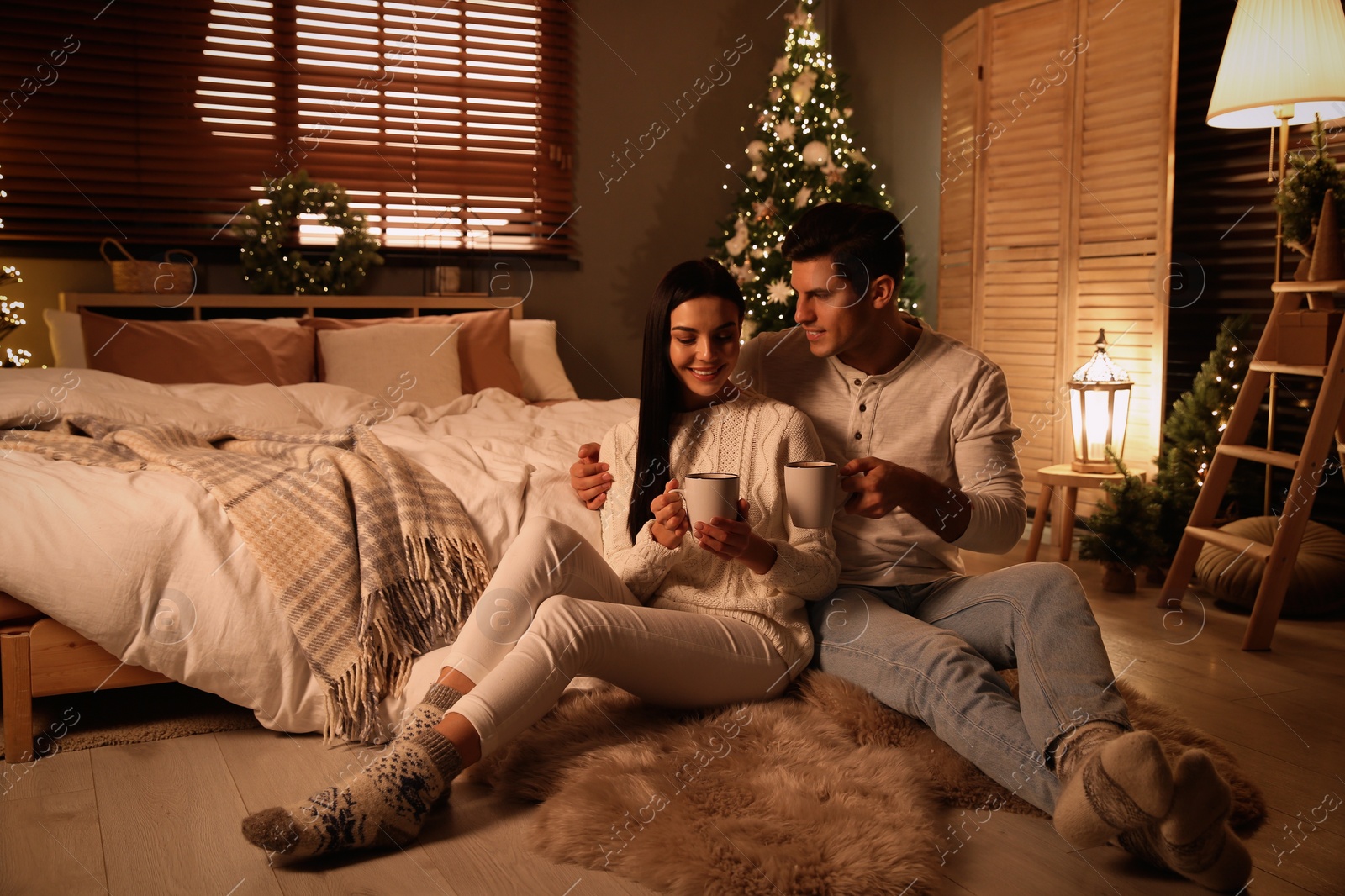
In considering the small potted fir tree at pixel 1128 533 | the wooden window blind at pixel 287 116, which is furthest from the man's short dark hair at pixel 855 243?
the wooden window blind at pixel 287 116

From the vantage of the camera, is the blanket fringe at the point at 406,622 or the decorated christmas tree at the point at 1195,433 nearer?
the blanket fringe at the point at 406,622

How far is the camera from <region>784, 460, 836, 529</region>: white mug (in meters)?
1.50

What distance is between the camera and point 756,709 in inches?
68.7

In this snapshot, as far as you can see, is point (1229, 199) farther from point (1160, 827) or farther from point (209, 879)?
point (209, 879)

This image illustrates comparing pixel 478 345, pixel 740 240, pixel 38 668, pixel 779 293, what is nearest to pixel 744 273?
pixel 740 240

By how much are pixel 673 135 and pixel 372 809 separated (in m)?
4.06

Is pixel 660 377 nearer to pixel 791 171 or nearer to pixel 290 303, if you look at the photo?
pixel 290 303

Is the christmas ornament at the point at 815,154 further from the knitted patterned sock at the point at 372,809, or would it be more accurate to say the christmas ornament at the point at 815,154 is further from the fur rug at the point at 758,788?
the knitted patterned sock at the point at 372,809

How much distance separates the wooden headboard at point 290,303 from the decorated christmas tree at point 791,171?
109 centimetres

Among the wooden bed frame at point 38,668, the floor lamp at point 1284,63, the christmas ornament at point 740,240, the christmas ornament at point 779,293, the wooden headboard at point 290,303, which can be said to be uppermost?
the floor lamp at point 1284,63

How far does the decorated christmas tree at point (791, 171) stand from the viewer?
14.6 feet

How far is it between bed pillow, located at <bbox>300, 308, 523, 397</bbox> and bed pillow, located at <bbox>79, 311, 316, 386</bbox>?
0.24m

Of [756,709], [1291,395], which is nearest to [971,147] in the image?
[1291,395]

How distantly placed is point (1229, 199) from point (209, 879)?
3.59 m
